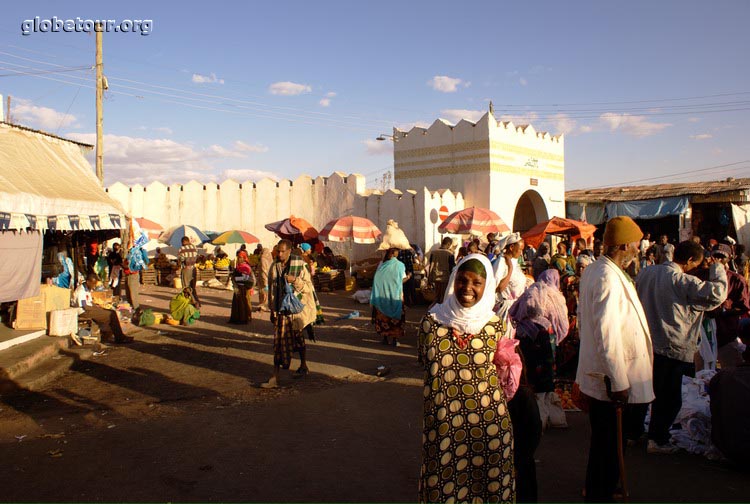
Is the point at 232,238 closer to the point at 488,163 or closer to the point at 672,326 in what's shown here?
the point at 488,163

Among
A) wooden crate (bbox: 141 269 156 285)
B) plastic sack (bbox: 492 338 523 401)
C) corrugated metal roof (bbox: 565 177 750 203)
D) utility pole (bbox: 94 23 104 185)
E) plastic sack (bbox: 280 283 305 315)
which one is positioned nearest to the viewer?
plastic sack (bbox: 492 338 523 401)

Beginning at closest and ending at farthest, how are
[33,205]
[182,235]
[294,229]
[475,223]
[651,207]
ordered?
[33,205] < [475,223] < [294,229] < [182,235] < [651,207]

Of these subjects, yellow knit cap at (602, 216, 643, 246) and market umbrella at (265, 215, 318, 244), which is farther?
market umbrella at (265, 215, 318, 244)

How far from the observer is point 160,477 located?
4.30 metres

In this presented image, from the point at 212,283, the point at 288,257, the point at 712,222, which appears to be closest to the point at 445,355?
the point at 288,257

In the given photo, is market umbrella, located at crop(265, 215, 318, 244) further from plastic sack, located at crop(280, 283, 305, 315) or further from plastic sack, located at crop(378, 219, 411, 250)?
plastic sack, located at crop(280, 283, 305, 315)

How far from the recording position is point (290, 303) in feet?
23.0

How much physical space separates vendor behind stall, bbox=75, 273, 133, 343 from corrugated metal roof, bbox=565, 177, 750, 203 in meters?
20.2

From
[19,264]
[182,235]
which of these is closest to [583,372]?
[19,264]

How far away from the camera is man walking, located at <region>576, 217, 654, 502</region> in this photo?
3355mm

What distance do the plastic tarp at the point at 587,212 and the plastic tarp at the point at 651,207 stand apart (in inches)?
18.4

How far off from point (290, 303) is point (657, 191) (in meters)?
21.1

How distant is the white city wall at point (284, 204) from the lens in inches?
771

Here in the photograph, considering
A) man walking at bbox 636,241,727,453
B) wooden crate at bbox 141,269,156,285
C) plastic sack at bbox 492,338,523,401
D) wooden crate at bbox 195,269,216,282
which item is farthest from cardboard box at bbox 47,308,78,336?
wooden crate at bbox 141,269,156,285
